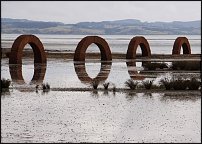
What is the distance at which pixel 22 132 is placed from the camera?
1241cm

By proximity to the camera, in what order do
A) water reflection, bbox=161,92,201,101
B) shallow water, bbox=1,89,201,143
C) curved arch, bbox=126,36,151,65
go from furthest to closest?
1. curved arch, bbox=126,36,151,65
2. water reflection, bbox=161,92,201,101
3. shallow water, bbox=1,89,201,143

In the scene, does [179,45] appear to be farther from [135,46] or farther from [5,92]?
[5,92]

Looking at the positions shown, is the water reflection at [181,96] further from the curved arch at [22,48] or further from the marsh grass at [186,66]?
the curved arch at [22,48]

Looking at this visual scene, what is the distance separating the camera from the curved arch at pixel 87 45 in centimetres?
4066

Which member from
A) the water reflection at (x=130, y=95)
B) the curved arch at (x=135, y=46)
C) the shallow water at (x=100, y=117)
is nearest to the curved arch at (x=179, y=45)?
the curved arch at (x=135, y=46)

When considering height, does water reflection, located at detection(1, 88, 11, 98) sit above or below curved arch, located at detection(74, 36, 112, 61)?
below

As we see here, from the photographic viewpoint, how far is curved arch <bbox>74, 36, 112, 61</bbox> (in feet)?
133

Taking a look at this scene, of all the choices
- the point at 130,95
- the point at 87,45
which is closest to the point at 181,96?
the point at 130,95

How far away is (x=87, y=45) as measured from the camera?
41250mm

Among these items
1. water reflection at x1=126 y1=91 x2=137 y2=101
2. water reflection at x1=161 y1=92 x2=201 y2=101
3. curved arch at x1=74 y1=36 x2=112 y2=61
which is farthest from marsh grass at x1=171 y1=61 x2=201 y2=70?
water reflection at x1=126 y1=91 x2=137 y2=101

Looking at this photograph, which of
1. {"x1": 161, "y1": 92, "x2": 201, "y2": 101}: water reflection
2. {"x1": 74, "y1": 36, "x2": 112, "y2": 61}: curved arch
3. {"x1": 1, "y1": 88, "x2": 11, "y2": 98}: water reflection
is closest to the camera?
{"x1": 161, "y1": 92, "x2": 201, "y2": 101}: water reflection

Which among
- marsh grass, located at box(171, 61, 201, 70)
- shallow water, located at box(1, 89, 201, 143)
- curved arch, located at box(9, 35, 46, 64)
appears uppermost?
curved arch, located at box(9, 35, 46, 64)

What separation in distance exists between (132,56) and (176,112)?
30687mm

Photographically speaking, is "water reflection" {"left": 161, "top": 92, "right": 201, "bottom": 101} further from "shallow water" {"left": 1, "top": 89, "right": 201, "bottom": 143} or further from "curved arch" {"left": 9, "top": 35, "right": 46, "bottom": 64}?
"curved arch" {"left": 9, "top": 35, "right": 46, "bottom": 64}
